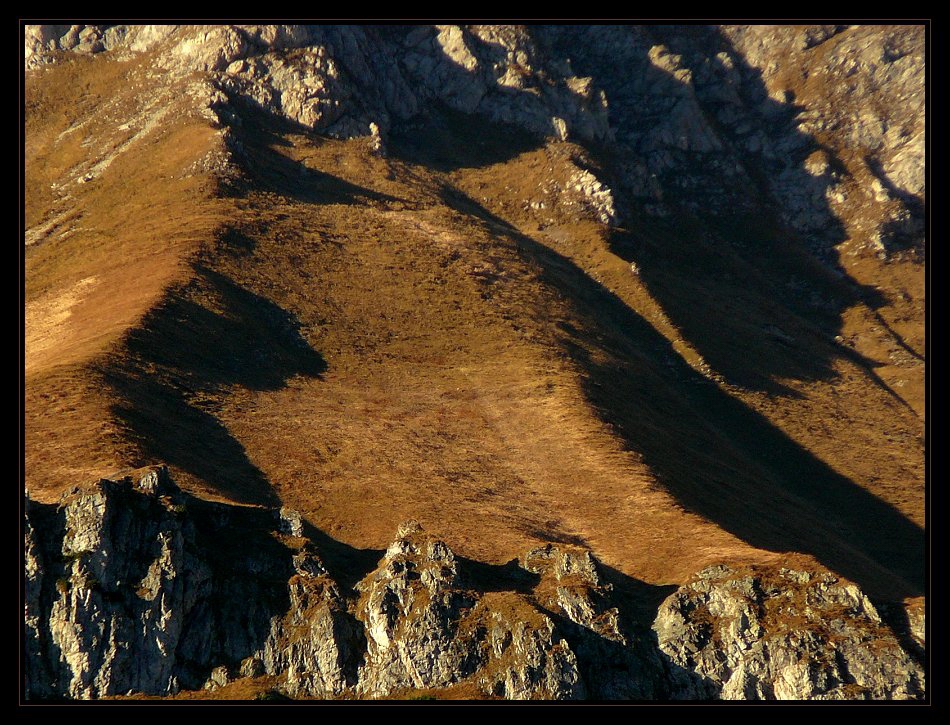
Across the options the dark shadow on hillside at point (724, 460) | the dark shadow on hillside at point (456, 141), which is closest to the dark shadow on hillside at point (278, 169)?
the dark shadow on hillside at point (456, 141)

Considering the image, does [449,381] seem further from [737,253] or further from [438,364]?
[737,253]

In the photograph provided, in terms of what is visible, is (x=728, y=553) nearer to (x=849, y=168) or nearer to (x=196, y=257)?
(x=196, y=257)

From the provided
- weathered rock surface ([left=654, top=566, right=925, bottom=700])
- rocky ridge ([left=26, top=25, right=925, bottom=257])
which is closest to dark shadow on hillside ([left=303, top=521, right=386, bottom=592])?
weathered rock surface ([left=654, top=566, right=925, bottom=700])

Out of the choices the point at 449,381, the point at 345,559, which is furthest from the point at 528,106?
the point at 345,559

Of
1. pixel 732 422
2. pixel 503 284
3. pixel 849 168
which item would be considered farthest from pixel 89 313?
pixel 849 168

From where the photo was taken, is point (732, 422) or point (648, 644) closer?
point (648, 644)

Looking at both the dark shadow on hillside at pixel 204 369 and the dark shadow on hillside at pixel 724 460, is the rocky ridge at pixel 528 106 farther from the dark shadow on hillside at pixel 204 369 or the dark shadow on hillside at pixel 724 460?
the dark shadow on hillside at pixel 204 369
